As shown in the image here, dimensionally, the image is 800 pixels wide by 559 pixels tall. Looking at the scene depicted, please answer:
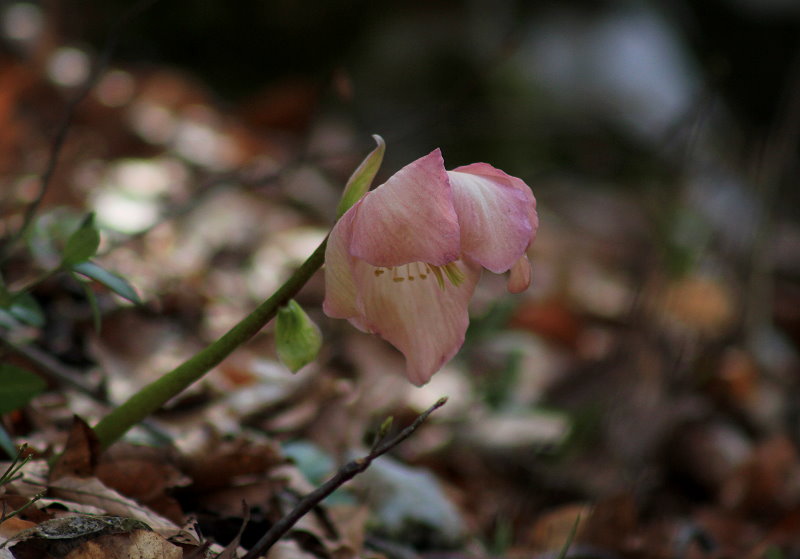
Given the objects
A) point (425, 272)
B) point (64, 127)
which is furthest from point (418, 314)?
point (64, 127)

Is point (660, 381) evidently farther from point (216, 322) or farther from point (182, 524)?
point (182, 524)

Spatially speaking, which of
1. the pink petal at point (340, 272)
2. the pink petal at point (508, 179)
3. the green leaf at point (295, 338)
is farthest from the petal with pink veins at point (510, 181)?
the green leaf at point (295, 338)

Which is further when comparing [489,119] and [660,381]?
[489,119]

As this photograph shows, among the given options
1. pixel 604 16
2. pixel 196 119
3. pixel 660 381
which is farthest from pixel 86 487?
pixel 604 16

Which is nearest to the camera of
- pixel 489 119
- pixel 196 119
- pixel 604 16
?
pixel 196 119

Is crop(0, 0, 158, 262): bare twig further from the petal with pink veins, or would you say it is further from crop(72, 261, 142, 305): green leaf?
the petal with pink veins

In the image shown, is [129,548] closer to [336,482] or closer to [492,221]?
[336,482]

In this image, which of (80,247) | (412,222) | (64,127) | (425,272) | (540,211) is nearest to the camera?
(412,222)
